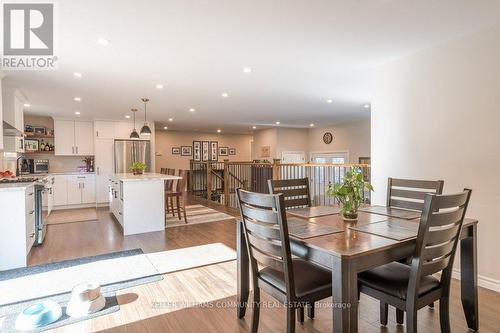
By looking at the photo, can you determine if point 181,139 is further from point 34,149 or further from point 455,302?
point 455,302

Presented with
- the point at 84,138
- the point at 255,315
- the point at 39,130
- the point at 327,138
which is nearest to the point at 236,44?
the point at 255,315

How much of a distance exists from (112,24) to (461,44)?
129 inches

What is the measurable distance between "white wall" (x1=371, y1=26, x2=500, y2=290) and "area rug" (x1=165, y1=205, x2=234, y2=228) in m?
3.24

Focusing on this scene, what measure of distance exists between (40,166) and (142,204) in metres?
4.20

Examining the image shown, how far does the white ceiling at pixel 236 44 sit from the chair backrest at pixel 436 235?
1.58 meters

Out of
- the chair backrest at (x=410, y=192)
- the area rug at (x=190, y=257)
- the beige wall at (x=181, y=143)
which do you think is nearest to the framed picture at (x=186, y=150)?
the beige wall at (x=181, y=143)

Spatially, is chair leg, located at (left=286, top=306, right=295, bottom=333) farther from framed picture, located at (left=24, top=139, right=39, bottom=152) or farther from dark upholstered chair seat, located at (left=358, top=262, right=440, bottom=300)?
framed picture, located at (left=24, top=139, right=39, bottom=152)

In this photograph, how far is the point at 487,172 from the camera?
104 inches

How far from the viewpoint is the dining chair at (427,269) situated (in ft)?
4.90

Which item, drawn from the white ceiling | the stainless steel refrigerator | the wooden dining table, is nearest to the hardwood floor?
the wooden dining table

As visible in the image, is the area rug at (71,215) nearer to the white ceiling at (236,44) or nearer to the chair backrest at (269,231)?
the white ceiling at (236,44)

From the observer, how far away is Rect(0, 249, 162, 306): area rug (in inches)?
106

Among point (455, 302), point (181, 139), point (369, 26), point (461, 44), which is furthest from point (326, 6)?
point (181, 139)

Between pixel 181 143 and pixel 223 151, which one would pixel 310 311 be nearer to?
pixel 181 143
